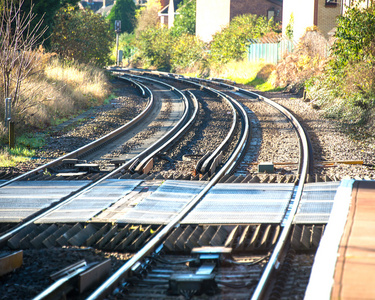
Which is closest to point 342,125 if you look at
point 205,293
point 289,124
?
point 289,124

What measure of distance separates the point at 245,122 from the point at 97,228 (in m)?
10.9

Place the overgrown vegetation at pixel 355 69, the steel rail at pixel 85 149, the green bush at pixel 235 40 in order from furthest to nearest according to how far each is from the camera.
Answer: the green bush at pixel 235 40 < the overgrown vegetation at pixel 355 69 < the steel rail at pixel 85 149

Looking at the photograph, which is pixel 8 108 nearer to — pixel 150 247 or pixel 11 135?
pixel 11 135

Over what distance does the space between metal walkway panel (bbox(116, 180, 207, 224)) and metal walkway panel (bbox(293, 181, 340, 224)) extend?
1.69 metres

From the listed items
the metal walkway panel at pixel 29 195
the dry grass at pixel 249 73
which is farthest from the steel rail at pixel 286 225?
the dry grass at pixel 249 73

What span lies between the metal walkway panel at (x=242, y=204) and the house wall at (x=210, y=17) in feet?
152

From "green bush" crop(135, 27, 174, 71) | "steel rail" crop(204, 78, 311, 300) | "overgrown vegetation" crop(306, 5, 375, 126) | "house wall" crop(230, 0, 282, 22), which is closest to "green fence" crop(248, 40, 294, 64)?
"house wall" crop(230, 0, 282, 22)

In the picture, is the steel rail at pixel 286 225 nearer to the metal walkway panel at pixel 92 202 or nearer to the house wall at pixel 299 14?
the metal walkway panel at pixel 92 202

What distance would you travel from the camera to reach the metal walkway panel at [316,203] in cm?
631

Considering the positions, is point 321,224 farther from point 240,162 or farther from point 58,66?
point 58,66

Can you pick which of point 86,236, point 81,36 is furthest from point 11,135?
point 81,36

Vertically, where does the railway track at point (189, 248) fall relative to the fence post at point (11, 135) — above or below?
below

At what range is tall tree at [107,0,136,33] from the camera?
261 feet

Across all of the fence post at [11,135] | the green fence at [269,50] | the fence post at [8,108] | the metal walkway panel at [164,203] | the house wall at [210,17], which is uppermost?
the house wall at [210,17]
